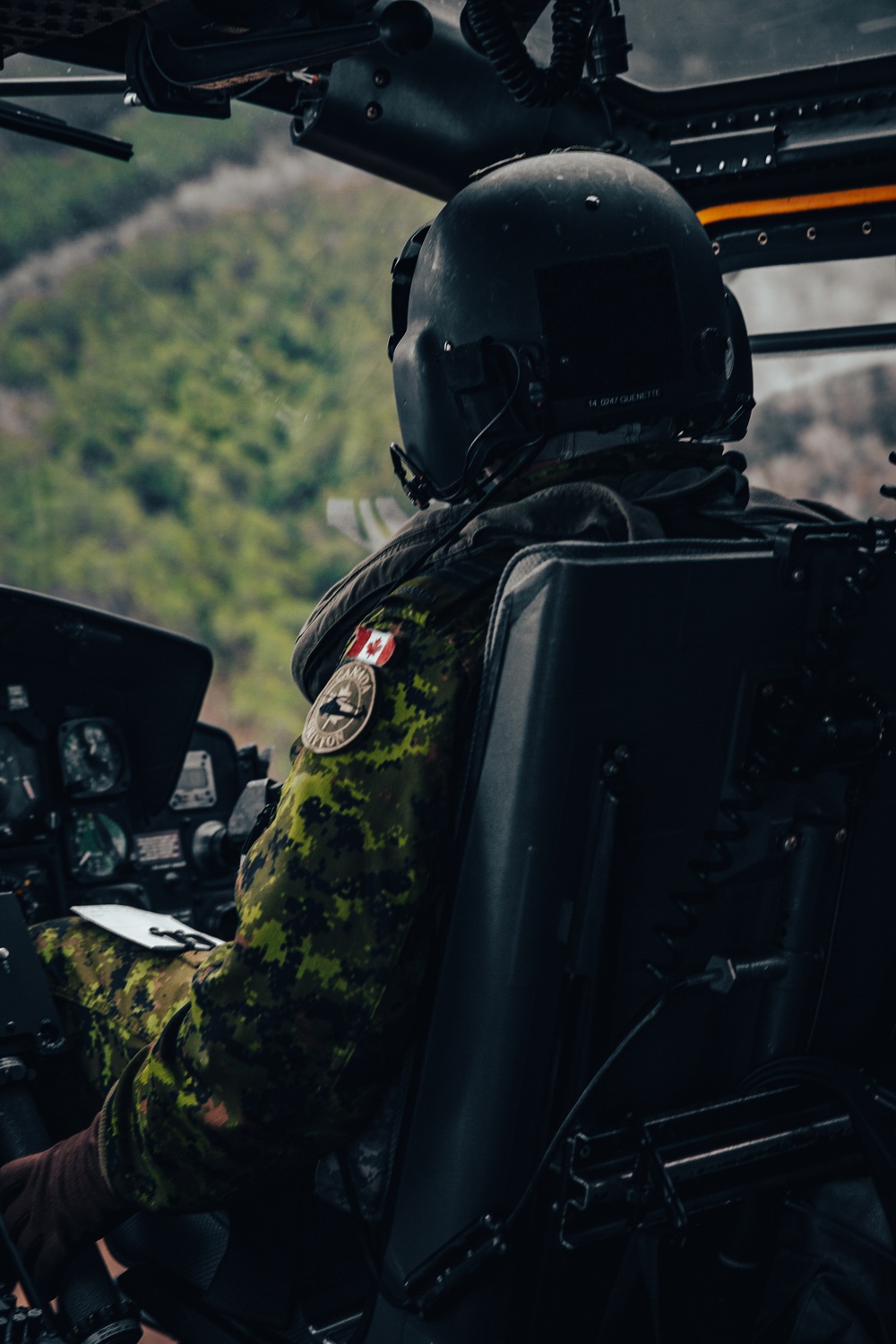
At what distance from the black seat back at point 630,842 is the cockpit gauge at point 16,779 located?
149cm

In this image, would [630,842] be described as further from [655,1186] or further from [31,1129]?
[31,1129]

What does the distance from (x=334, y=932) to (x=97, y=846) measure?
5.13ft

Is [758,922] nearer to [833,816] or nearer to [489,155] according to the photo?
[833,816]

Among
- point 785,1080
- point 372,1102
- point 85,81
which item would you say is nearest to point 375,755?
point 372,1102

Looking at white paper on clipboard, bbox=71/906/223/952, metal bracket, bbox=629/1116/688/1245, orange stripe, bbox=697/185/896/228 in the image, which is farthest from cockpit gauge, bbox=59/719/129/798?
metal bracket, bbox=629/1116/688/1245

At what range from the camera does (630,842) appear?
39.4 inches

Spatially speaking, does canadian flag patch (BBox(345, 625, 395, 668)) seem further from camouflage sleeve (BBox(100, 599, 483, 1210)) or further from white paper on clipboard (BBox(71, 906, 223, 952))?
white paper on clipboard (BBox(71, 906, 223, 952))

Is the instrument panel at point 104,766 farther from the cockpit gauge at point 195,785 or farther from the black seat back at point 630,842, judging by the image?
the black seat back at point 630,842

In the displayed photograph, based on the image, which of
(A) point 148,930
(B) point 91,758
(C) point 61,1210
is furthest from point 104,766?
(C) point 61,1210

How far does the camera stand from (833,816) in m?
1.11

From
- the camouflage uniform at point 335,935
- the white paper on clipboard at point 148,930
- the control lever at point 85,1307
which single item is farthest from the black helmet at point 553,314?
the control lever at point 85,1307

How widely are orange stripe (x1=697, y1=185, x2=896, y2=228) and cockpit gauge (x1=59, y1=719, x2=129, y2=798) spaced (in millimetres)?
1503

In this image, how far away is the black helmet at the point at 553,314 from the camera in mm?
1156

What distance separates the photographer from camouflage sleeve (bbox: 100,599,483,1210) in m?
1.02
